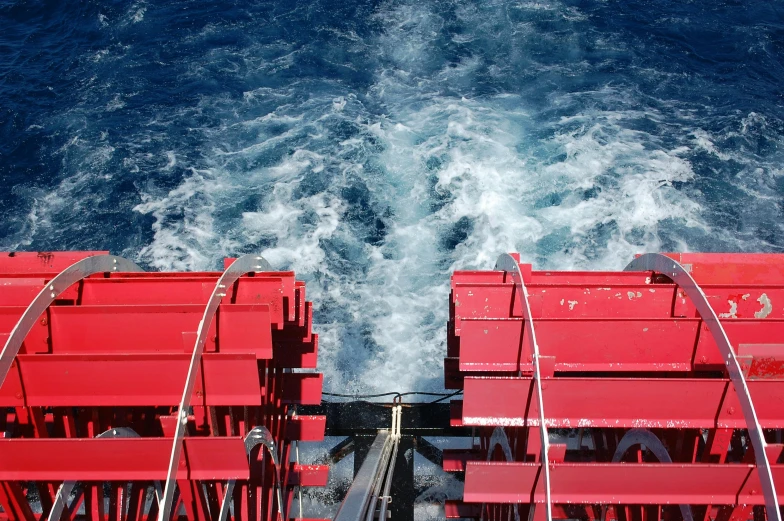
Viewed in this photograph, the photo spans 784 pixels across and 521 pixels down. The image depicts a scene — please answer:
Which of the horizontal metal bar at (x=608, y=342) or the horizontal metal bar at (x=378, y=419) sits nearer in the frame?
the horizontal metal bar at (x=608, y=342)

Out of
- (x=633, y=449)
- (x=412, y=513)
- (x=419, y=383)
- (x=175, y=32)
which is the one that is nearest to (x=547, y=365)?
(x=633, y=449)

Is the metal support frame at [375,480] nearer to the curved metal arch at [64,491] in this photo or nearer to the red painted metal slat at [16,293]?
the curved metal arch at [64,491]

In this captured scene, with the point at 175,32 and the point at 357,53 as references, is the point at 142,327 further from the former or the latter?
the point at 175,32

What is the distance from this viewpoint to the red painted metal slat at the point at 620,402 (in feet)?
16.2

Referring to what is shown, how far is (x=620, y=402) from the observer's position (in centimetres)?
503

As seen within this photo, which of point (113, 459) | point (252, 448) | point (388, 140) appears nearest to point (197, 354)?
point (113, 459)

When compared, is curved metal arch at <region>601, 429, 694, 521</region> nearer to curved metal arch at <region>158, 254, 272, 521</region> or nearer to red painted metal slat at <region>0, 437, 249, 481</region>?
red painted metal slat at <region>0, 437, 249, 481</region>

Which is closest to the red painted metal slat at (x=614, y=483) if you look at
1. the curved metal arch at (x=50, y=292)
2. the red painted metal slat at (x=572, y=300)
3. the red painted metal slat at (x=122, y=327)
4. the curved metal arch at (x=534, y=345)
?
the curved metal arch at (x=534, y=345)

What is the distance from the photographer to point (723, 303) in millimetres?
5863

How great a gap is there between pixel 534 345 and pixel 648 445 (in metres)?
1.66

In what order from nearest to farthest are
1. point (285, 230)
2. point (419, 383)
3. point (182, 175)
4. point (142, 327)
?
1. point (142, 327)
2. point (419, 383)
3. point (285, 230)
4. point (182, 175)

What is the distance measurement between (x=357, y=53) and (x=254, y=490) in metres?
8.95

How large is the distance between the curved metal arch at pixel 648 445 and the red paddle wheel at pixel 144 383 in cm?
267

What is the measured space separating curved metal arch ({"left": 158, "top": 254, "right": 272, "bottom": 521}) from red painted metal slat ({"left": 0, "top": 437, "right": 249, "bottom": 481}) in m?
0.16
